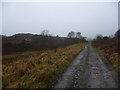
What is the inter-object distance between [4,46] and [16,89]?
4352 centimetres

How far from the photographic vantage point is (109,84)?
34.8ft

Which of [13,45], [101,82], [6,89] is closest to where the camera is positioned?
[6,89]

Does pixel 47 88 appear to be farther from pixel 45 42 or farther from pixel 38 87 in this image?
pixel 45 42

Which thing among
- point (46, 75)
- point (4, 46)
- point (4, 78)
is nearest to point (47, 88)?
point (46, 75)

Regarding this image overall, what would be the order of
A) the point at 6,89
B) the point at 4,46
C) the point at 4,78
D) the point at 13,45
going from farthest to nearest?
1. the point at 13,45
2. the point at 4,46
3. the point at 4,78
4. the point at 6,89

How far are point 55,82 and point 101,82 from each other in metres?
2.64

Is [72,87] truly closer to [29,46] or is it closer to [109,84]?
[109,84]

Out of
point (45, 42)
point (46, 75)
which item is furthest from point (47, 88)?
point (45, 42)

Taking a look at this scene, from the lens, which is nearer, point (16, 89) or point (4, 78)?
point (16, 89)

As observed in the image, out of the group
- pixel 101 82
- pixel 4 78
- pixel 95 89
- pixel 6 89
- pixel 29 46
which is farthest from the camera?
pixel 29 46

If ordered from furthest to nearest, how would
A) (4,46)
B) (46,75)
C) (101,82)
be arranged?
1. (4,46)
2. (46,75)
3. (101,82)

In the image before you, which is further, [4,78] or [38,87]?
[4,78]

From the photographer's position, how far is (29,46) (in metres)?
58.2

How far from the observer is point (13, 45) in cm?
5462
